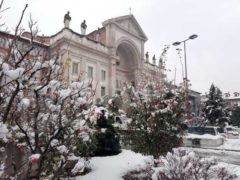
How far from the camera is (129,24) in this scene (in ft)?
117

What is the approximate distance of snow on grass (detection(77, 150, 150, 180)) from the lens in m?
6.96

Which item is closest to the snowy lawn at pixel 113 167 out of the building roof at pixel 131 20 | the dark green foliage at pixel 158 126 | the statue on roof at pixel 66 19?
the dark green foliage at pixel 158 126

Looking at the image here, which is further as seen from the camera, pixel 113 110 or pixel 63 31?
pixel 63 31

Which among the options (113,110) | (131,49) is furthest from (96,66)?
(113,110)

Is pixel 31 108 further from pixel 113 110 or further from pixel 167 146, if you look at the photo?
pixel 113 110

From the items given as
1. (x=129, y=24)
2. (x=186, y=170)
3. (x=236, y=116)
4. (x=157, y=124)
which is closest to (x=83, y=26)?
(x=129, y=24)

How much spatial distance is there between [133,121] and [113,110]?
6.79 ft

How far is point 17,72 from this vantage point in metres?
2.37

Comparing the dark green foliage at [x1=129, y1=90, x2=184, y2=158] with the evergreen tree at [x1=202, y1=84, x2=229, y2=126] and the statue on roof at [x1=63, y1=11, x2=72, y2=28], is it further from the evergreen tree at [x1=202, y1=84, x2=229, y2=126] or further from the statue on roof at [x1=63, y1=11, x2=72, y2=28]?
the evergreen tree at [x1=202, y1=84, x2=229, y2=126]

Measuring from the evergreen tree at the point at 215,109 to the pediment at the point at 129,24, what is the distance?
52.3 feet

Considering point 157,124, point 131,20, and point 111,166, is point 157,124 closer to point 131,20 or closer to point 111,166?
point 111,166

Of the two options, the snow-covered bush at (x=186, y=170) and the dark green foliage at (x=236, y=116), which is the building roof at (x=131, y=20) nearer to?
the snow-covered bush at (x=186, y=170)

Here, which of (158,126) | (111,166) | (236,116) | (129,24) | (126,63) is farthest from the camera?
(236,116)

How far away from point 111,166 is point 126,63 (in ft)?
98.8
